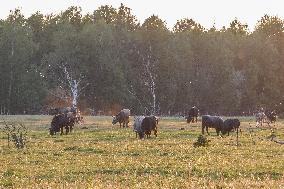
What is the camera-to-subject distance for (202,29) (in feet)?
372

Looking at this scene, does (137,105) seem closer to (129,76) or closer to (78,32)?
(129,76)

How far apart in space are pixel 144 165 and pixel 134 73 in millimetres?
76660

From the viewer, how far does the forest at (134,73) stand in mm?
98312

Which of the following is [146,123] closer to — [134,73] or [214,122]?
[214,122]

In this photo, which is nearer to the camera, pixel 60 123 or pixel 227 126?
pixel 227 126

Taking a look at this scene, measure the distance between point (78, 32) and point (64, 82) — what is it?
34.8 feet

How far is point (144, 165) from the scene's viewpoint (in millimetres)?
24219

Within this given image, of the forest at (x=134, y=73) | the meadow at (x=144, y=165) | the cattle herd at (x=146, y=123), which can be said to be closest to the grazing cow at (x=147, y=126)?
the cattle herd at (x=146, y=123)

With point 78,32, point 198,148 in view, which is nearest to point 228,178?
point 198,148

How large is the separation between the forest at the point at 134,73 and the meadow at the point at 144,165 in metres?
Result: 63.3

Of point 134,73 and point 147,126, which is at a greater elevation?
point 134,73

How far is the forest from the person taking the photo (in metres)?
98.3

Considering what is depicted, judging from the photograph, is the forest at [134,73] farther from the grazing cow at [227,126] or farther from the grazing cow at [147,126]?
the grazing cow at [147,126]

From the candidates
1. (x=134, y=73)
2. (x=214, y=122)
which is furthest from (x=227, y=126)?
(x=134, y=73)
